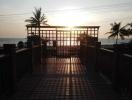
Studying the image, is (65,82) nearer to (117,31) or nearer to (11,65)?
(11,65)

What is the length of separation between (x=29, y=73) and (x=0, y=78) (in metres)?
3.94

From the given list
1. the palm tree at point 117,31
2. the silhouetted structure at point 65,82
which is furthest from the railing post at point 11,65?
the palm tree at point 117,31

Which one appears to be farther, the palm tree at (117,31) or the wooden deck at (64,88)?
the palm tree at (117,31)

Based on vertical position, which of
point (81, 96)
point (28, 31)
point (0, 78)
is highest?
point (28, 31)

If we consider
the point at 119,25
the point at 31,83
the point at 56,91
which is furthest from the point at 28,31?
the point at 119,25

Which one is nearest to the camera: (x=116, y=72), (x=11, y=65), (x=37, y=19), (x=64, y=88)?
(x=11, y=65)

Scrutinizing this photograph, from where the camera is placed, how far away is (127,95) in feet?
17.5

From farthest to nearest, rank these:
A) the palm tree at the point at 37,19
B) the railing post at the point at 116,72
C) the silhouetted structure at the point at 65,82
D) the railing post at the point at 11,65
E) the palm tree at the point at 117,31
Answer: the palm tree at the point at 117,31 < the palm tree at the point at 37,19 < the railing post at the point at 116,72 < the railing post at the point at 11,65 < the silhouetted structure at the point at 65,82

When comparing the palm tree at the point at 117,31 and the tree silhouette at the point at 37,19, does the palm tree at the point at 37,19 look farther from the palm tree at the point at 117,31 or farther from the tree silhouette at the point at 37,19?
the palm tree at the point at 117,31

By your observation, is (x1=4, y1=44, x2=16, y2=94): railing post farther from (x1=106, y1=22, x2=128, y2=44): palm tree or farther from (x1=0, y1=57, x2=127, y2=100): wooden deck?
(x1=106, y1=22, x2=128, y2=44): palm tree

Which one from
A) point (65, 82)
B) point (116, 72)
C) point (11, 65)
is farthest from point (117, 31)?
point (11, 65)

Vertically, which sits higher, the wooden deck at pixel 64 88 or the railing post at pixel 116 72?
the railing post at pixel 116 72

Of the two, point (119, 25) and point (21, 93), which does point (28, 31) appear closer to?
point (21, 93)

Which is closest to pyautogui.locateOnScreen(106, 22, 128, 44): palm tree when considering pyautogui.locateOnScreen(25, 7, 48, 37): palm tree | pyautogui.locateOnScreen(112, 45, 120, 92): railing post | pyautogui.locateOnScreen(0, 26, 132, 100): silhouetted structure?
pyautogui.locateOnScreen(25, 7, 48, 37): palm tree
